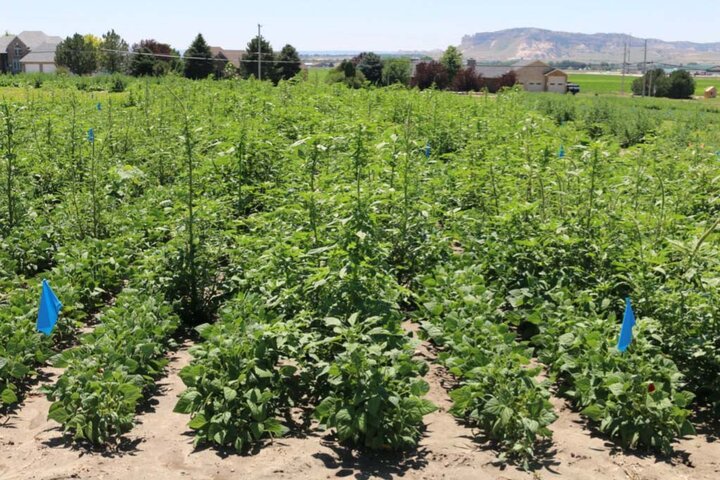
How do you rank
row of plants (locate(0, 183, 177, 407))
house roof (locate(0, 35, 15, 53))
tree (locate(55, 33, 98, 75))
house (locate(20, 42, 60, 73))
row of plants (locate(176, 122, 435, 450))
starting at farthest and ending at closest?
house roof (locate(0, 35, 15, 53))
house (locate(20, 42, 60, 73))
tree (locate(55, 33, 98, 75))
row of plants (locate(0, 183, 177, 407))
row of plants (locate(176, 122, 435, 450))

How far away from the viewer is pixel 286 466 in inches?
143

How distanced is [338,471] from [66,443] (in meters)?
1.46

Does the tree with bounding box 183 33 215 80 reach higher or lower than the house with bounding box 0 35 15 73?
lower

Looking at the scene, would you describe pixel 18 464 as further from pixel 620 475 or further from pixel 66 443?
pixel 620 475

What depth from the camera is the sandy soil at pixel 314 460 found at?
3580mm

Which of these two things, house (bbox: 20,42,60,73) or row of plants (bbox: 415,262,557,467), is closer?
row of plants (bbox: 415,262,557,467)

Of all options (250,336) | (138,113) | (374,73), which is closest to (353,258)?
(250,336)

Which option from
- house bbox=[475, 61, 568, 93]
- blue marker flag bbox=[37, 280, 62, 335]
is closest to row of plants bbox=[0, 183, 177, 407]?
blue marker flag bbox=[37, 280, 62, 335]

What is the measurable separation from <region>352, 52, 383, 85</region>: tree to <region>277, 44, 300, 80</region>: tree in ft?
19.7

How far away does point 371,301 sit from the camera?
4293 millimetres

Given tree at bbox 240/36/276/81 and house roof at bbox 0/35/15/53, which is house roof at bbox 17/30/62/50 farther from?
tree at bbox 240/36/276/81

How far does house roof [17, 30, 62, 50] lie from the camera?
103 m

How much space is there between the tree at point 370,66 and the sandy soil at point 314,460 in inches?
2039

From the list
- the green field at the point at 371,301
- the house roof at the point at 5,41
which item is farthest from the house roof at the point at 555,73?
the green field at the point at 371,301
